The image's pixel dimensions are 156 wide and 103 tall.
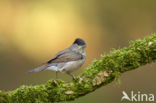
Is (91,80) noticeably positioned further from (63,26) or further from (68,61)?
(63,26)

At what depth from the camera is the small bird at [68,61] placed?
588cm

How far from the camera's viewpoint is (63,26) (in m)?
14.9

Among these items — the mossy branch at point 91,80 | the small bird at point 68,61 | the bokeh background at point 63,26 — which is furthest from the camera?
the bokeh background at point 63,26

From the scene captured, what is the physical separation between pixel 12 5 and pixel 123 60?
10.6 m

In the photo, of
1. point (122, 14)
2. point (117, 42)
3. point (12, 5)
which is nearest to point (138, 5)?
point (122, 14)

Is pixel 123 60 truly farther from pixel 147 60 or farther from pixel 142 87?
pixel 142 87

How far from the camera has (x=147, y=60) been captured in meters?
5.21

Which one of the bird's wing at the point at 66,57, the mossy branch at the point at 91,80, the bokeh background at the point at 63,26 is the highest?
the bokeh background at the point at 63,26

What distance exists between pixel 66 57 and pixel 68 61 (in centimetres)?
11

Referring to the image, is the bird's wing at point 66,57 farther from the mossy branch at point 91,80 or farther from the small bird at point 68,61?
the mossy branch at point 91,80

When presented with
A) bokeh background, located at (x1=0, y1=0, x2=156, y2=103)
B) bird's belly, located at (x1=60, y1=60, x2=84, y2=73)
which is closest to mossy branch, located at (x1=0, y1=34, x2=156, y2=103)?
bird's belly, located at (x1=60, y1=60, x2=84, y2=73)

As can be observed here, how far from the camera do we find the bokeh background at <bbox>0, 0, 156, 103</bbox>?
14562 millimetres

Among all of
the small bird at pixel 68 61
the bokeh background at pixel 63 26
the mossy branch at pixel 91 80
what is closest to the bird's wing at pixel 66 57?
the small bird at pixel 68 61

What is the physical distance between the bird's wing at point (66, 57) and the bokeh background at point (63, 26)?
8.02 m
